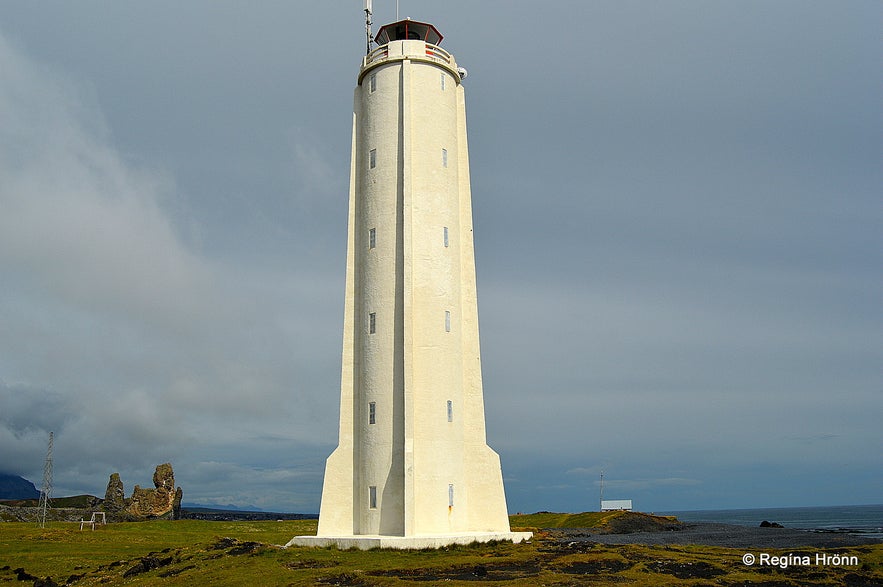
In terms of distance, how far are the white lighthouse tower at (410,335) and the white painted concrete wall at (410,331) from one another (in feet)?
0.22

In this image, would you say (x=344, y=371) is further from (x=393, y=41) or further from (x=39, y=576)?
(x=393, y=41)

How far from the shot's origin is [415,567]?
29.8m

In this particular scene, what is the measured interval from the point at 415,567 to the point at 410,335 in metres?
13.2

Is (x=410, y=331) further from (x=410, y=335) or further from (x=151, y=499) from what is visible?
(x=151, y=499)

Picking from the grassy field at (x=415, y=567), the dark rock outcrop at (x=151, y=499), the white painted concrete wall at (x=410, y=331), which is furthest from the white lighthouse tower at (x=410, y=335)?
the dark rock outcrop at (x=151, y=499)

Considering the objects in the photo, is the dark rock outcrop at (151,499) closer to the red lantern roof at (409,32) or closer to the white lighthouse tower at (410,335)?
the white lighthouse tower at (410,335)

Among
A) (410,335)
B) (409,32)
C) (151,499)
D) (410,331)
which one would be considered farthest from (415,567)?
(151,499)

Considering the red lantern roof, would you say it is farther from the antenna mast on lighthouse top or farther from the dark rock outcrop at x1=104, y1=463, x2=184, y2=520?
the dark rock outcrop at x1=104, y1=463, x2=184, y2=520

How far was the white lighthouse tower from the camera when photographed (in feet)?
127

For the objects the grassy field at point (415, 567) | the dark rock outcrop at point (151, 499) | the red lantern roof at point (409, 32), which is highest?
the red lantern roof at point (409, 32)

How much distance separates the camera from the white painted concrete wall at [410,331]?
38.8 m

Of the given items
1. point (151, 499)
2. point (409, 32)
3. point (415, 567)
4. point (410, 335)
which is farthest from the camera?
point (151, 499)

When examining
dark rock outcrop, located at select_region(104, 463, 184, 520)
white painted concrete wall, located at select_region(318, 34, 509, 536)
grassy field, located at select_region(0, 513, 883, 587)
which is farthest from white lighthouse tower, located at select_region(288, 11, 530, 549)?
dark rock outcrop, located at select_region(104, 463, 184, 520)

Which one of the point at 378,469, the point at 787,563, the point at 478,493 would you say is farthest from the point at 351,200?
the point at 787,563
